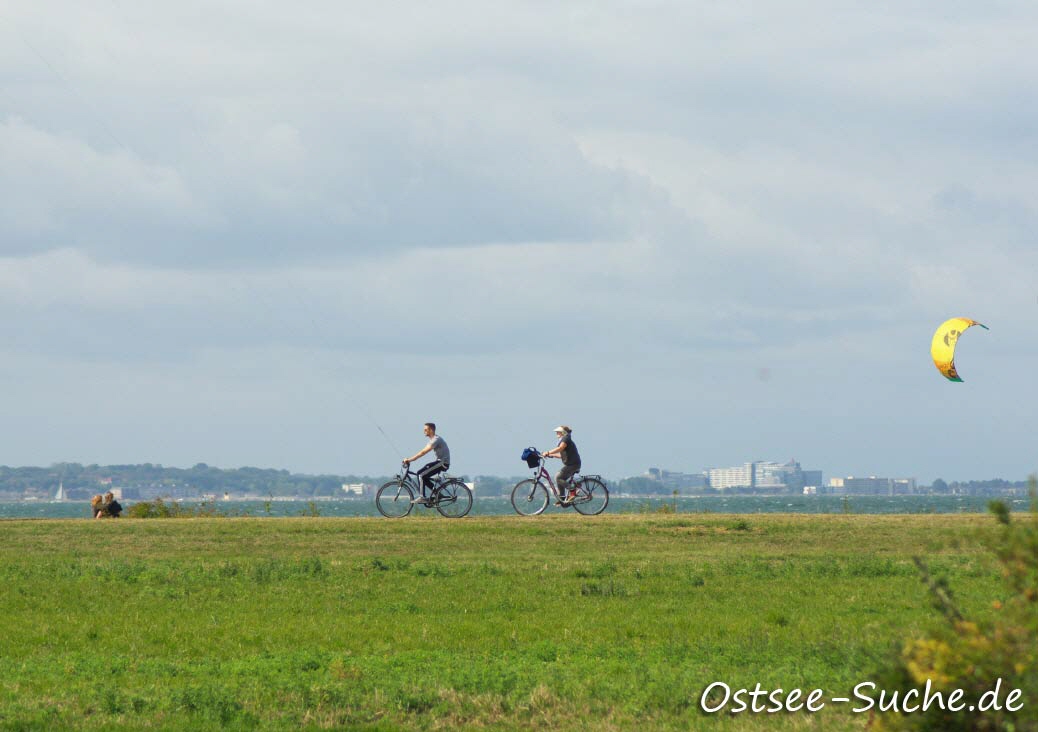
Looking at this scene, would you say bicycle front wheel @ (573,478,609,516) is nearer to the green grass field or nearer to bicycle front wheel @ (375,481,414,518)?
bicycle front wheel @ (375,481,414,518)

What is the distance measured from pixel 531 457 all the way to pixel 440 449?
2.45m

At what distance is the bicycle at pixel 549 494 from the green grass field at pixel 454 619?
438 cm

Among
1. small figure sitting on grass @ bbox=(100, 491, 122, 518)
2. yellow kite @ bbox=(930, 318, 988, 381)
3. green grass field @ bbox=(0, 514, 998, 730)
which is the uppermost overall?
yellow kite @ bbox=(930, 318, 988, 381)

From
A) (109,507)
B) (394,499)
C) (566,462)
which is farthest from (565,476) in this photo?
(109,507)

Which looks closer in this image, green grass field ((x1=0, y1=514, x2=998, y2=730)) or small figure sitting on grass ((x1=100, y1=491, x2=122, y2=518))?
green grass field ((x1=0, y1=514, x2=998, y2=730))

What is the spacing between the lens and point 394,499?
3150cm

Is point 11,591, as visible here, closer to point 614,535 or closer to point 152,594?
point 152,594

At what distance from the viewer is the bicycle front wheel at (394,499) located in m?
31.2

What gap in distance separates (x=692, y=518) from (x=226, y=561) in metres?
11.5

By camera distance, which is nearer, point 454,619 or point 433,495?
point 454,619

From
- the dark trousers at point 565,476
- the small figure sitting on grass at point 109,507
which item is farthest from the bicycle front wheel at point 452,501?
the small figure sitting on grass at point 109,507


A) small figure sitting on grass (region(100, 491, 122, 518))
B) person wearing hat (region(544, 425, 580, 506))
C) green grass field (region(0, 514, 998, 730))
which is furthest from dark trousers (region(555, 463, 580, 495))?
small figure sitting on grass (region(100, 491, 122, 518))

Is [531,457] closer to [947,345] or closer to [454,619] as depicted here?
[947,345]

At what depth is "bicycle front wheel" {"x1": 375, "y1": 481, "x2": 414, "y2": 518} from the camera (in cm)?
3122
